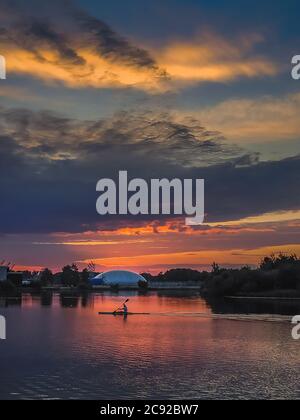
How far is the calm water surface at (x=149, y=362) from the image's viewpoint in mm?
33031

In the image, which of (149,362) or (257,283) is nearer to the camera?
(149,362)

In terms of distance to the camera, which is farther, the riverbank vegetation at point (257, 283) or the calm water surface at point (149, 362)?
the riverbank vegetation at point (257, 283)

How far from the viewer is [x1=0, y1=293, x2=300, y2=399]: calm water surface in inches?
1300

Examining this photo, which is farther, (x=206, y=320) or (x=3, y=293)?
(x=3, y=293)

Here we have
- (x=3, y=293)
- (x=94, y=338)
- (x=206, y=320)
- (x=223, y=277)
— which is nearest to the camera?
(x=94, y=338)

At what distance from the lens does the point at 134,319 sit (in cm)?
8619

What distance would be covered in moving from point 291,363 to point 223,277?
121838 mm

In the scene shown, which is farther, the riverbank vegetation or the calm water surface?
the riverbank vegetation

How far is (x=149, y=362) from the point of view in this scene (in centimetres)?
4312

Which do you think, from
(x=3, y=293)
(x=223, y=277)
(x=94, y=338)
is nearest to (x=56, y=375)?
(x=94, y=338)
